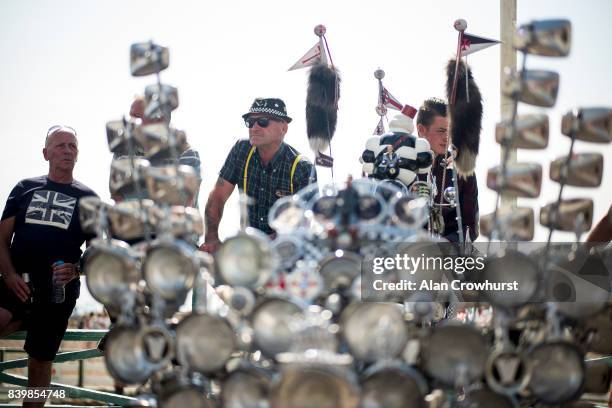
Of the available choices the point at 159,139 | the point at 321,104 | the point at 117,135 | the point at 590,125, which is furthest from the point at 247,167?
the point at 590,125

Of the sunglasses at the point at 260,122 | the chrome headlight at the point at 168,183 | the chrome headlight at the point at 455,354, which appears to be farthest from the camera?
the sunglasses at the point at 260,122

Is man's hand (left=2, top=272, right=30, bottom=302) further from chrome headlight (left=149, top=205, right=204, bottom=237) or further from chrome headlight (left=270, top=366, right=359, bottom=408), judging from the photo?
chrome headlight (left=270, top=366, right=359, bottom=408)

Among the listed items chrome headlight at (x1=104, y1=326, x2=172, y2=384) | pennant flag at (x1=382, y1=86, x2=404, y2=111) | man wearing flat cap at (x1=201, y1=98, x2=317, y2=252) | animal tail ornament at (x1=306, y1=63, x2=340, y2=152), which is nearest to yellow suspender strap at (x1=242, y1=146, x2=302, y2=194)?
man wearing flat cap at (x1=201, y1=98, x2=317, y2=252)

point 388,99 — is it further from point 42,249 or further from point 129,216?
point 129,216

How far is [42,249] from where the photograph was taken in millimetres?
4531

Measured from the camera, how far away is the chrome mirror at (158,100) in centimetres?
253

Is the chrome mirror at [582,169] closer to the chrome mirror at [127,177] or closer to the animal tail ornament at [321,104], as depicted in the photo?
the chrome mirror at [127,177]

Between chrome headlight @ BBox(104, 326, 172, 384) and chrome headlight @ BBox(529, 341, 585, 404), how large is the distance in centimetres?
96

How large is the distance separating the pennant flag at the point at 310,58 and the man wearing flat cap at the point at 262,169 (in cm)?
131

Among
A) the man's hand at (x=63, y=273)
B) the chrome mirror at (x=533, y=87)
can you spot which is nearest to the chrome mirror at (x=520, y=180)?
the chrome mirror at (x=533, y=87)

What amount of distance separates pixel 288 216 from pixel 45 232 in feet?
8.49

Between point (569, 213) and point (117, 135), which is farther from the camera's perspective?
point (117, 135)

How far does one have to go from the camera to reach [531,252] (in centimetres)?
240

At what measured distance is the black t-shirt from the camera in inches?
179
